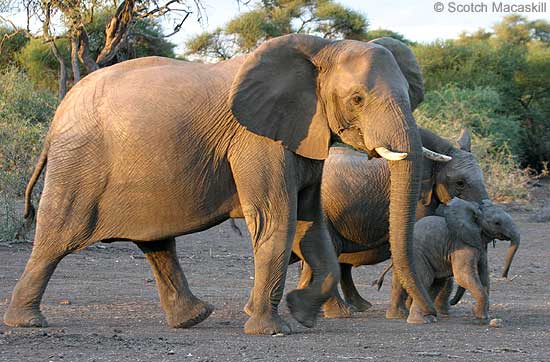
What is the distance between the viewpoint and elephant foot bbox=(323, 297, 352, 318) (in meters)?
8.42

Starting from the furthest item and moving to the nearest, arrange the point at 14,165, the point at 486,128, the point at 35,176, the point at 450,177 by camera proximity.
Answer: the point at 486,128 < the point at 14,165 < the point at 450,177 < the point at 35,176

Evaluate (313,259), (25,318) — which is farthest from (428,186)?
(25,318)

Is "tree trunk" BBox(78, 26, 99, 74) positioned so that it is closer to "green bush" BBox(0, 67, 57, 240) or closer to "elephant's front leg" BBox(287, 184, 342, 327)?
"green bush" BBox(0, 67, 57, 240)

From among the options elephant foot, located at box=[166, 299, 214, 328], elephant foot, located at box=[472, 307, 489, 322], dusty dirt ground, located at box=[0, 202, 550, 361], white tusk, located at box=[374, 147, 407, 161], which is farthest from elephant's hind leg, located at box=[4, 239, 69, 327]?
elephant foot, located at box=[472, 307, 489, 322]

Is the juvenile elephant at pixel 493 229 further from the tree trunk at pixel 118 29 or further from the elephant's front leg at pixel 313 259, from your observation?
the tree trunk at pixel 118 29

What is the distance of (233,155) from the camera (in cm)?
696

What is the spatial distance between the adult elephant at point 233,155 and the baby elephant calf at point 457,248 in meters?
0.70

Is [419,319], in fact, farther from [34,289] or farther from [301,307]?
[34,289]

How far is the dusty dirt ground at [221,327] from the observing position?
5.88 m

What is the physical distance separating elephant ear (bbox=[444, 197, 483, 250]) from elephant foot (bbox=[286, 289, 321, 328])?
1434 millimetres

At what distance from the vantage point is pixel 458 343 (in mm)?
6465

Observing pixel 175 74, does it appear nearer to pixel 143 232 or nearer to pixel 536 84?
pixel 143 232

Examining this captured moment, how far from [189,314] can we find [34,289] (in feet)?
3.40

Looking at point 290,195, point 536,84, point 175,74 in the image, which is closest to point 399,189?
point 290,195
